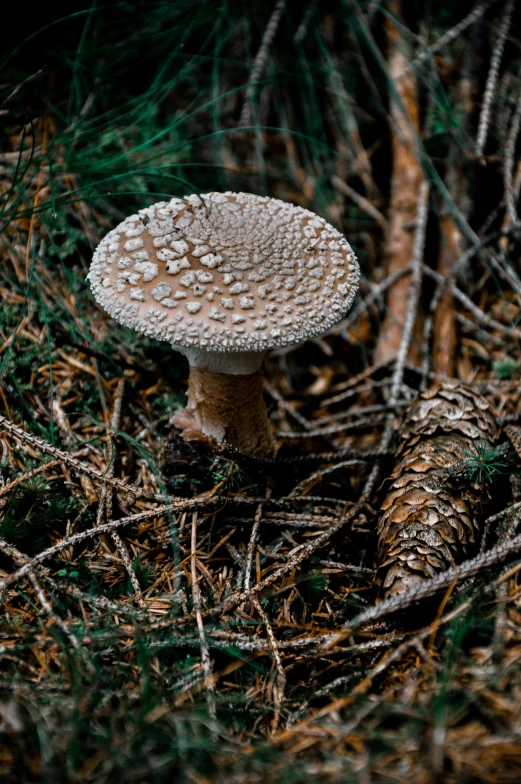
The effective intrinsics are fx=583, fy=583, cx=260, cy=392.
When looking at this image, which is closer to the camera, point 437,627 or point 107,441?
point 437,627

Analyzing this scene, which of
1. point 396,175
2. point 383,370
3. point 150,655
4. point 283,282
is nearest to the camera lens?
point 150,655

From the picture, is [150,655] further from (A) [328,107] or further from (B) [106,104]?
(A) [328,107]

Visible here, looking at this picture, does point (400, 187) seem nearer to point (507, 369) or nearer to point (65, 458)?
point (507, 369)

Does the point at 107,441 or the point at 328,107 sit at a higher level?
the point at 328,107

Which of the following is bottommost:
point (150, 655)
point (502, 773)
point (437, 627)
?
point (150, 655)

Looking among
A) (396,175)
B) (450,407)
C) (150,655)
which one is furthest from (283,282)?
(396,175)

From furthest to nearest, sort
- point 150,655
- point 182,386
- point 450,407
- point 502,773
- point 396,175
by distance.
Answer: point 396,175 → point 182,386 → point 450,407 → point 150,655 → point 502,773
